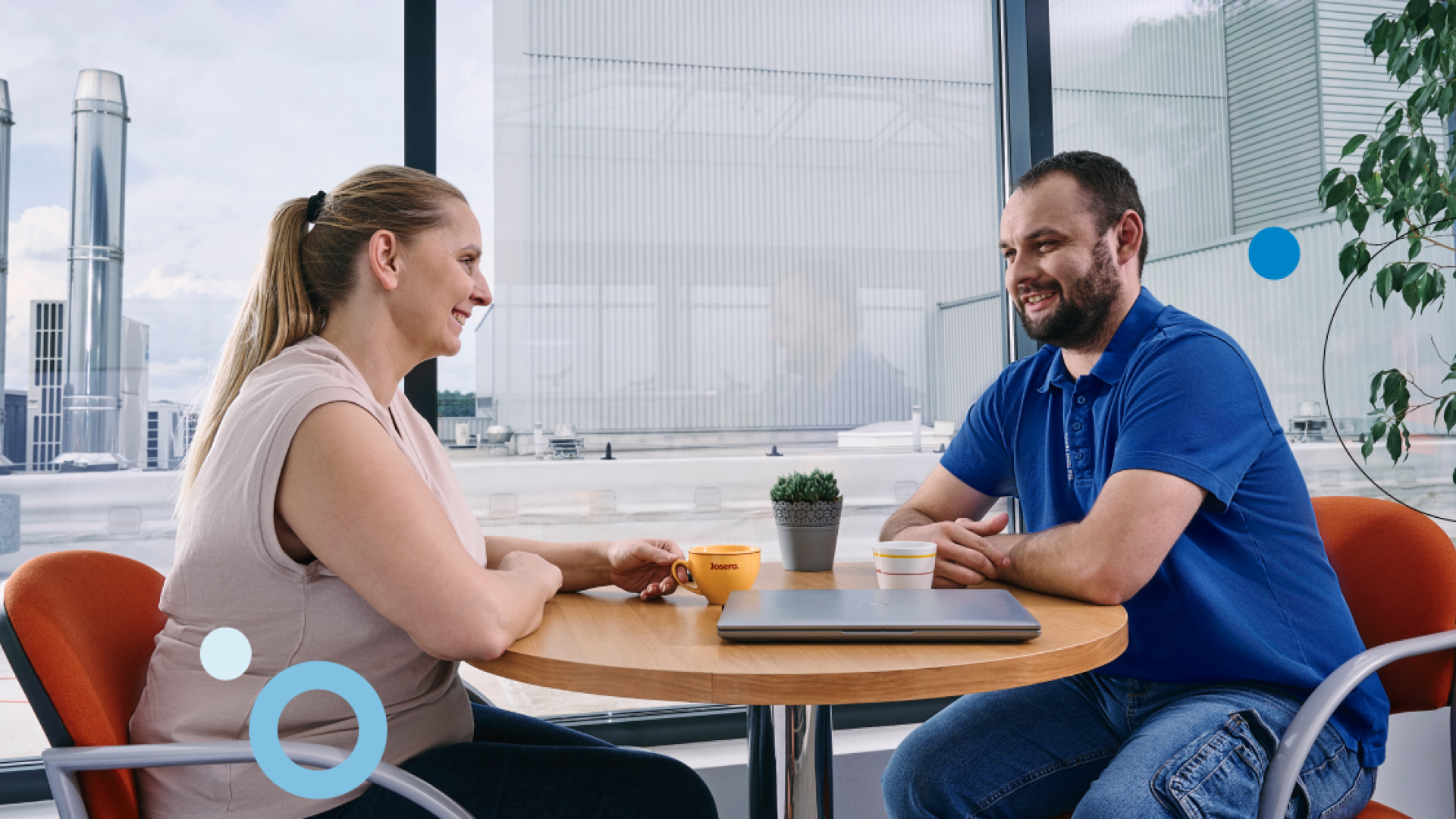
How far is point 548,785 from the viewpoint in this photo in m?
1.16

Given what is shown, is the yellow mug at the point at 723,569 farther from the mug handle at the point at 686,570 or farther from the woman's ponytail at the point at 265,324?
the woman's ponytail at the point at 265,324

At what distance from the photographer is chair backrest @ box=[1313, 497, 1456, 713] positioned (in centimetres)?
140

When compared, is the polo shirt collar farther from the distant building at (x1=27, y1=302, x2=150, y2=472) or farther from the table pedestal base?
the distant building at (x1=27, y1=302, x2=150, y2=472)

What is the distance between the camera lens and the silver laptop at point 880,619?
3.33 ft

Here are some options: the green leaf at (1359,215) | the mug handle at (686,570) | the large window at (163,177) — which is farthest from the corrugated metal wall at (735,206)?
the mug handle at (686,570)

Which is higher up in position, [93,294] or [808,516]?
[93,294]

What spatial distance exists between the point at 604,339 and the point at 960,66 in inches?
56.7

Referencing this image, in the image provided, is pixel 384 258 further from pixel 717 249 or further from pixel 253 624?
pixel 717 249

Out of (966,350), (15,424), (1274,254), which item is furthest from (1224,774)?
(15,424)

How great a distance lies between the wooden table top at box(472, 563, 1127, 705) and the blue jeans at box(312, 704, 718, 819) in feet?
0.57

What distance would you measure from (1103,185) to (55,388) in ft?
8.01

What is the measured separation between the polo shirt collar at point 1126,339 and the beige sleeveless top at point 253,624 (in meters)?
1.19

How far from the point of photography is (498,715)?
145 centimetres

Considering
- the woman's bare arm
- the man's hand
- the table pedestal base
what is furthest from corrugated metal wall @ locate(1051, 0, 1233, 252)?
the woman's bare arm
